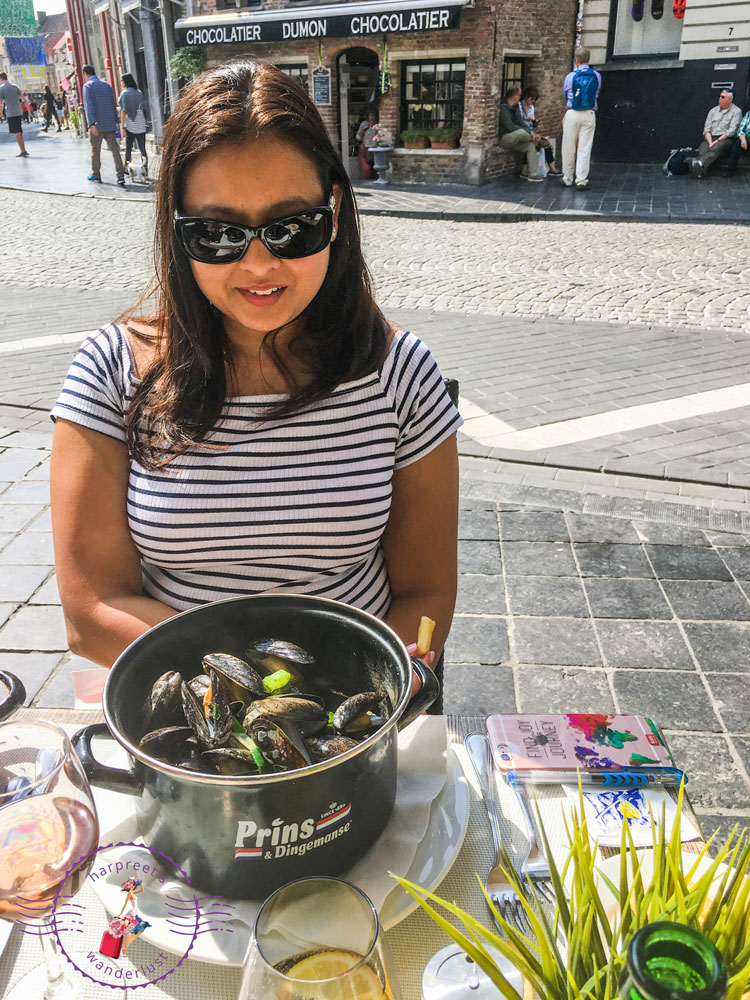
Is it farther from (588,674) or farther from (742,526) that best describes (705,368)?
(588,674)

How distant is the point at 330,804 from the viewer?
893 millimetres

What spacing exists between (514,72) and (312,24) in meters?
3.93

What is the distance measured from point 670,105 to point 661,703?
55.4ft

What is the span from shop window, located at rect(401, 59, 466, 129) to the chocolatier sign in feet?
2.62

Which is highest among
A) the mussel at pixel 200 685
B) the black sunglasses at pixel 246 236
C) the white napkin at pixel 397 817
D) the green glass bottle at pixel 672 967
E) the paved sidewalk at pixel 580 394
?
the black sunglasses at pixel 246 236

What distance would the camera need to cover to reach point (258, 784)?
2.72ft

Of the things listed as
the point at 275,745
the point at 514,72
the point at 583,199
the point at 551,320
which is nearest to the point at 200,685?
the point at 275,745

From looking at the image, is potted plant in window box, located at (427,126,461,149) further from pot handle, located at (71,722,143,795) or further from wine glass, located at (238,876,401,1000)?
wine glass, located at (238,876,401,1000)

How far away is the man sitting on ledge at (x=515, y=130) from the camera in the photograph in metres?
14.9

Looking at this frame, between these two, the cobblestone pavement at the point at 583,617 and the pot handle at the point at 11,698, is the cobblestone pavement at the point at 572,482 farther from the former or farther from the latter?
the pot handle at the point at 11,698

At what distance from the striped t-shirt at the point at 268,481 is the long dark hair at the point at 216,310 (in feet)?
0.13

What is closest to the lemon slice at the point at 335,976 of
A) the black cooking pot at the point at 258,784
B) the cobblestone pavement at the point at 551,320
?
the black cooking pot at the point at 258,784

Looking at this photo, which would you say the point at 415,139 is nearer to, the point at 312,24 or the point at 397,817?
the point at 312,24

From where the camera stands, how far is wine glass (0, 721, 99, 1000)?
0.85 metres
